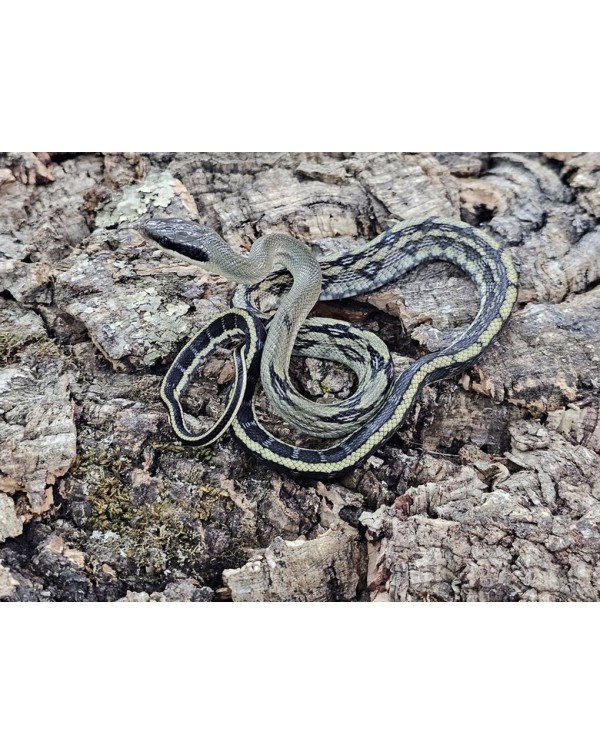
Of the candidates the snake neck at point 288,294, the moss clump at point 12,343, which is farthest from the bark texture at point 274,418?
the snake neck at point 288,294

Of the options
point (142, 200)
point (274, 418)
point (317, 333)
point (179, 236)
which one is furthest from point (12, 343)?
point (317, 333)

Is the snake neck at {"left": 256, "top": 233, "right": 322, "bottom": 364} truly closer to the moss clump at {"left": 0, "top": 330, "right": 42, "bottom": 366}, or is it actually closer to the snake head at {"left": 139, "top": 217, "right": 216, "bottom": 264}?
the snake head at {"left": 139, "top": 217, "right": 216, "bottom": 264}

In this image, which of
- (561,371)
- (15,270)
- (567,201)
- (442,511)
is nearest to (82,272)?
(15,270)

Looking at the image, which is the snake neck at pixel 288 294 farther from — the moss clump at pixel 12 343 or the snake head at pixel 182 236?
the moss clump at pixel 12 343

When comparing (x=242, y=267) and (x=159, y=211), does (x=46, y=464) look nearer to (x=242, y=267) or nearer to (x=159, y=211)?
(x=242, y=267)

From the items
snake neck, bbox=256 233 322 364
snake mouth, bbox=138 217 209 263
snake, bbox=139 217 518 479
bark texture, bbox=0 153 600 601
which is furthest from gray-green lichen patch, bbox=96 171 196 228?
snake neck, bbox=256 233 322 364
